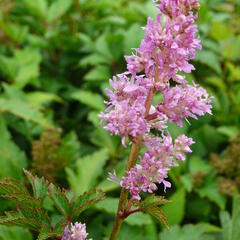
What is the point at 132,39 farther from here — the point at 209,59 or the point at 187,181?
the point at 187,181

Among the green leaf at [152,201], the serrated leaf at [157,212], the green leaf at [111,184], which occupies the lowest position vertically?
the serrated leaf at [157,212]

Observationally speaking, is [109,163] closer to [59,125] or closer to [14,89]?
[59,125]

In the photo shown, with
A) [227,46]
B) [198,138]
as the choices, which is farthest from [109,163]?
[227,46]

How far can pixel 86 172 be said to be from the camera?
8.48ft

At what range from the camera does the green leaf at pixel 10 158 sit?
2445 mm

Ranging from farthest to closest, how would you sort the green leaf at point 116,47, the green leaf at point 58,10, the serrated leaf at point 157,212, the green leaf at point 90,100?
1. the green leaf at point 58,10
2. the green leaf at point 116,47
3. the green leaf at point 90,100
4. the serrated leaf at point 157,212

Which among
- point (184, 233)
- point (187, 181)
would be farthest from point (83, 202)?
point (187, 181)

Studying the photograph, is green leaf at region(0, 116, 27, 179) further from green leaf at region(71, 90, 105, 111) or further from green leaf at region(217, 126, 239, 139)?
green leaf at region(217, 126, 239, 139)

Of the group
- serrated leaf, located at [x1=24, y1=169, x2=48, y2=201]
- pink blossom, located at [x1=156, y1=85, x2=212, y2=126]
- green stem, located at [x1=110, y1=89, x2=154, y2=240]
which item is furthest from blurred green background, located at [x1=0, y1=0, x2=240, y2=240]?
pink blossom, located at [x1=156, y1=85, x2=212, y2=126]

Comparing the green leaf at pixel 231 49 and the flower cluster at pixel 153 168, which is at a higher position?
the green leaf at pixel 231 49

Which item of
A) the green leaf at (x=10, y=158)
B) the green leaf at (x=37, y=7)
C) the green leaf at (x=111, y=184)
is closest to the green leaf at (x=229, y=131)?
the green leaf at (x=111, y=184)

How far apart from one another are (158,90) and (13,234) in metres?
1.10

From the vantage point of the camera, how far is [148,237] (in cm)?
234

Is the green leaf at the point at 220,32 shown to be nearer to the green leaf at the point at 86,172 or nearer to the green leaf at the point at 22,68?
the green leaf at the point at 22,68
